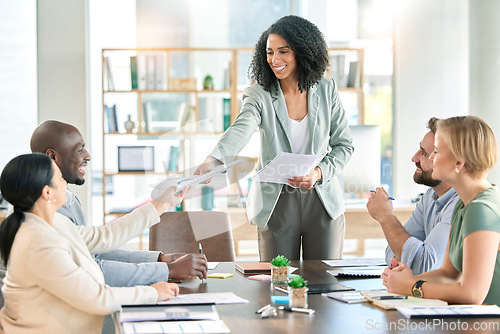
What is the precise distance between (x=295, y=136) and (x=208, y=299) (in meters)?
1.09

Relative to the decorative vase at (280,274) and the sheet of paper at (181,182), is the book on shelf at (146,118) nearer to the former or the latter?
the sheet of paper at (181,182)

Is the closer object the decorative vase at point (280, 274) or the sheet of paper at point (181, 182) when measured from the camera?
the decorative vase at point (280, 274)

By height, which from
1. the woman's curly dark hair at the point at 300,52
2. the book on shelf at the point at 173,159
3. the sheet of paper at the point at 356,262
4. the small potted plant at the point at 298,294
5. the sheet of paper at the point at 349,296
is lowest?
the sheet of paper at the point at 356,262

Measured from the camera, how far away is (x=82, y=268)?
1575 mm

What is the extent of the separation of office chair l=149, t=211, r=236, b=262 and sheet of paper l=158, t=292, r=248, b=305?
1072 mm

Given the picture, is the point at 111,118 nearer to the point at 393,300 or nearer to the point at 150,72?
the point at 150,72

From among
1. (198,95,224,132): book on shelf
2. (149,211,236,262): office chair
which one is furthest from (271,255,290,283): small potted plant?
(198,95,224,132): book on shelf

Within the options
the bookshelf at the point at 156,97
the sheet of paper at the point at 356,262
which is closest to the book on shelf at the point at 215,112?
the bookshelf at the point at 156,97

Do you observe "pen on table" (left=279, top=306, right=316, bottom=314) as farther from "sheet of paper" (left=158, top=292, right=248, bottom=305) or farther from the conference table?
"sheet of paper" (left=158, top=292, right=248, bottom=305)

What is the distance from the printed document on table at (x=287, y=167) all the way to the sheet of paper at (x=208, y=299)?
2.29 feet

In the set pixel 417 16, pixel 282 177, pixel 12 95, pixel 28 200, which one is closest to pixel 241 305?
pixel 28 200

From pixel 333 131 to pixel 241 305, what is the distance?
1248 millimetres

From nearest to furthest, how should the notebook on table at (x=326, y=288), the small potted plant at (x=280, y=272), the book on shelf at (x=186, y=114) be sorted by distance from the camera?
1. the notebook on table at (x=326, y=288)
2. the small potted plant at (x=280, y=272)
3. the book on shelf at (x=186, y=114)

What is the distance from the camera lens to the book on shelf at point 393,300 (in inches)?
62.2
